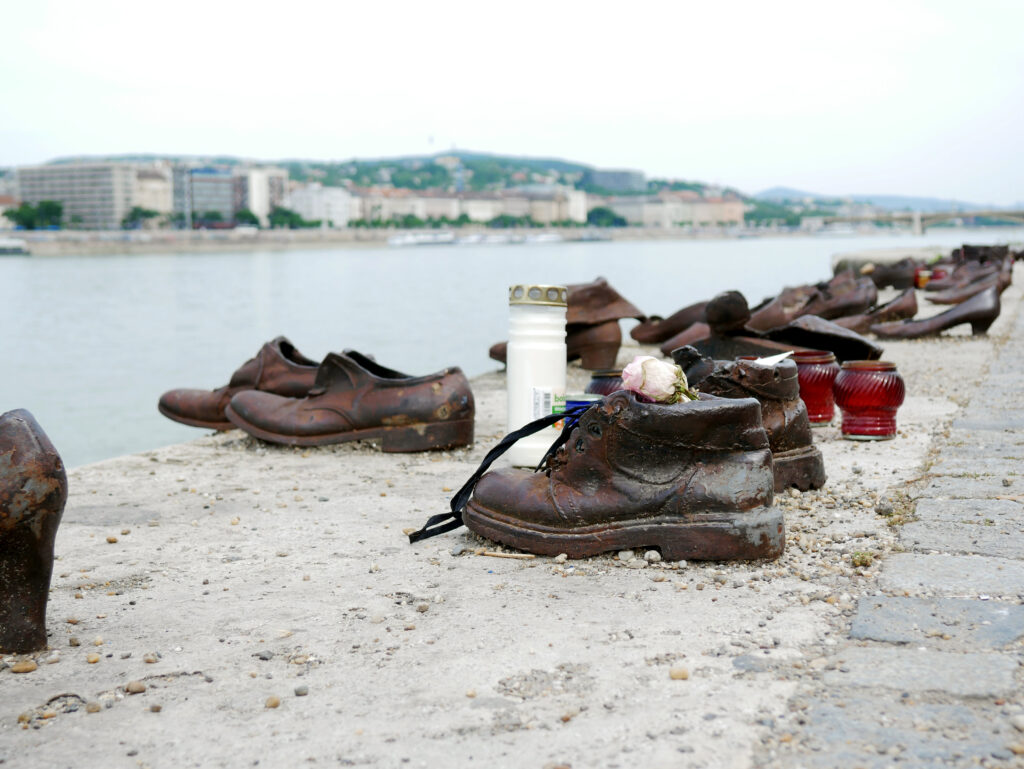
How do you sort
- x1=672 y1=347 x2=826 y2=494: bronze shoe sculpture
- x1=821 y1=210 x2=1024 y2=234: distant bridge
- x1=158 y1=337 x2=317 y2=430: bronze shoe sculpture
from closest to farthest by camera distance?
x1=672 y1=347 x2=826 y2=494: bronze shoe sculpture
x1=158 y1=337 x2=317 y2=430: bronze shoe sculpture
x1=821 y1=210 x2=1024 y2=234: distant bridge

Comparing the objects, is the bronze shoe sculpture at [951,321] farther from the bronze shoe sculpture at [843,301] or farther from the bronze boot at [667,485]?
the bronze boot at [667,485]

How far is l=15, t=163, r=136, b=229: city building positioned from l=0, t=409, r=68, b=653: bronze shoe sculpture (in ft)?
493

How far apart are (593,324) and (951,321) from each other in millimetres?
3665

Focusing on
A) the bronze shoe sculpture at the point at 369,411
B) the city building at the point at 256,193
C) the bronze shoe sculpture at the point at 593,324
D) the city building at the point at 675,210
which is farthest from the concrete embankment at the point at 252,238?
the bronze shoe sculpture at the point at 369,411

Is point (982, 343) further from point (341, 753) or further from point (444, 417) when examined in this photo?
point (341, 753)

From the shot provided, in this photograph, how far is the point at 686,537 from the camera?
9.41 feet

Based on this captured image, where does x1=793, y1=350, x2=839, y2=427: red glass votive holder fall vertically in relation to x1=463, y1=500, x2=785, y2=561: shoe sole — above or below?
above

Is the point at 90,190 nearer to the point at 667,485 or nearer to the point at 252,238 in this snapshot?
the point at 252,238

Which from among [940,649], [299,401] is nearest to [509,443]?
[940,649]

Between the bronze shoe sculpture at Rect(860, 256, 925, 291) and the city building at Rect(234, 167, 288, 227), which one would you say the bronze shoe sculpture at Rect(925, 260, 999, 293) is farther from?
the city building at Rect(234, 167, 288, 227)

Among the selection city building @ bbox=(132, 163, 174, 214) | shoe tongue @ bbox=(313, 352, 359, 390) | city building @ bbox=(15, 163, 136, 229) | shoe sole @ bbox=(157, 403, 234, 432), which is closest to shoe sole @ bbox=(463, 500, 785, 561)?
shoe tongue @ bbox=(313, 352, 359, 390)

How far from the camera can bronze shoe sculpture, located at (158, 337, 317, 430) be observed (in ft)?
17.6

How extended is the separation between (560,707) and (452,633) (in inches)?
18.5

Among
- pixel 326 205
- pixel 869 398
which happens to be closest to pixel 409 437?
pixel 869 398
